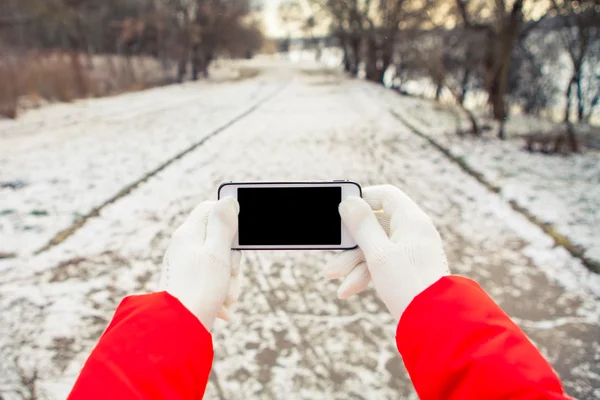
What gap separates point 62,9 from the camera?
80.6 feet

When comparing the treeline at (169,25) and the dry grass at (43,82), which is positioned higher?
the treeline at (169,25)

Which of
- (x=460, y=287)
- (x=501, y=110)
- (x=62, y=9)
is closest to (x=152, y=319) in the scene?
(x=460, y=287)

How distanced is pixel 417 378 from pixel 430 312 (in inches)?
6.3

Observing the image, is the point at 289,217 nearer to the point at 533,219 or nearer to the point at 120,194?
the point at 533,219

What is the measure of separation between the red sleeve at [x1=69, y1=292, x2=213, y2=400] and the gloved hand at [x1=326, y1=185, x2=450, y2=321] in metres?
0.53

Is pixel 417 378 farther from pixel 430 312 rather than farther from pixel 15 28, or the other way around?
pixel 15 28

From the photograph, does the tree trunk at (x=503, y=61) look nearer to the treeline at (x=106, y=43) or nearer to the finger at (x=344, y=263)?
the finger at (x=344, y=263)

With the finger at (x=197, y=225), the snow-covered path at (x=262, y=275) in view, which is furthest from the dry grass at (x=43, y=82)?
the finger at (x=197, y=225)

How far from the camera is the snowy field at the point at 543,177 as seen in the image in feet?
12.5

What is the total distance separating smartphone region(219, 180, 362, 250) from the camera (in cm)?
150

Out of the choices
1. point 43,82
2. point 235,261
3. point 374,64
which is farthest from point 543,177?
point 374,64

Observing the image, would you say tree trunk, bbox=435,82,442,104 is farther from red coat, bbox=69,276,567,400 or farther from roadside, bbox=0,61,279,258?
red coat, bbox=69,276,567,400

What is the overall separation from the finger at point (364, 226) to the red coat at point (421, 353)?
9.2 inches

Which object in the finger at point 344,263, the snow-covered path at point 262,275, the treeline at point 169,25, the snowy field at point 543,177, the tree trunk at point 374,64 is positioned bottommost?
the snow-covered path at point 262,275
